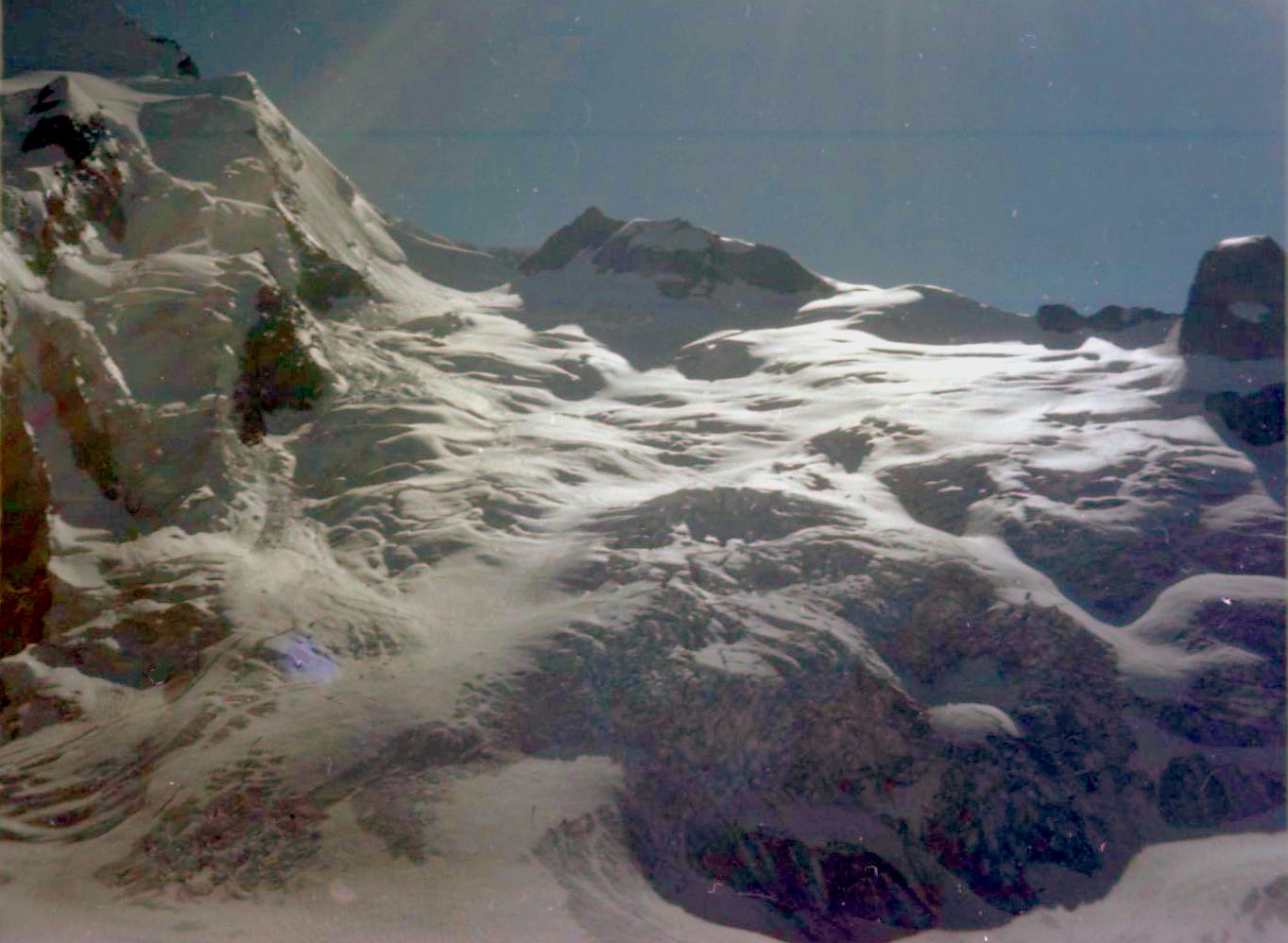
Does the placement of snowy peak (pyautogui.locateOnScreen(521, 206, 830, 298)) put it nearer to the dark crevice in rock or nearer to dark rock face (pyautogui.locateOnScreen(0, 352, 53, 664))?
the dark crevice in rock

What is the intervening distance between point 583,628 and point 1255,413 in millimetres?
13301

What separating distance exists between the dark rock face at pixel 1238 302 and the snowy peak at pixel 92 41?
29513 mm

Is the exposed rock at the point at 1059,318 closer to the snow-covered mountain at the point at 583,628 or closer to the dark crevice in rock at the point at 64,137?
the snow-covered mountain at the point at 583,628

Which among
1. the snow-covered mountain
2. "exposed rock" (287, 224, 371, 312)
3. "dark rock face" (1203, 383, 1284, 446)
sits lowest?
the snow-covered mountain

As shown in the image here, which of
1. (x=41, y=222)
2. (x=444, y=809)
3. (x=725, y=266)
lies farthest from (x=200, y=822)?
(x=725, y=266)

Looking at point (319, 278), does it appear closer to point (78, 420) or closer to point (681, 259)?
point (78, 420)

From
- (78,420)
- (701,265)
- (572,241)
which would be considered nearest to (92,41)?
(572,241)

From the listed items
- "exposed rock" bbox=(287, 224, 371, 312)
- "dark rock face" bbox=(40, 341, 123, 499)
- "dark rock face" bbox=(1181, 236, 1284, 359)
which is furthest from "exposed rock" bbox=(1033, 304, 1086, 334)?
"dark rock face" bbox=(40, 341, 123, 499)

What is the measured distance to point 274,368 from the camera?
17.4m

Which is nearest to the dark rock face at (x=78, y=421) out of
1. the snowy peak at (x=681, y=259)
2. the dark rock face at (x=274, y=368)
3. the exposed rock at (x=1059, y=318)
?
the dark rock face at (x=274, y=368)

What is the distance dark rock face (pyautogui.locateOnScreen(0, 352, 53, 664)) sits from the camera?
1066 cm

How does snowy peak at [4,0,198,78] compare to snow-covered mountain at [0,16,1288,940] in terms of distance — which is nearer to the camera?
snow-covered mountain at [0,16,1288,940]

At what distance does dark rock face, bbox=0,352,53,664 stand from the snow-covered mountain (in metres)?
0.05

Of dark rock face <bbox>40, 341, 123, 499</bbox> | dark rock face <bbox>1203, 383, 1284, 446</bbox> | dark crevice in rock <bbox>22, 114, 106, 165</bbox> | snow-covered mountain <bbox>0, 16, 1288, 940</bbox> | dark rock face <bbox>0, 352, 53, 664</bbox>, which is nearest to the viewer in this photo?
snow-covered mountain <bbox>0, 16, 1288, 940</bbox>
